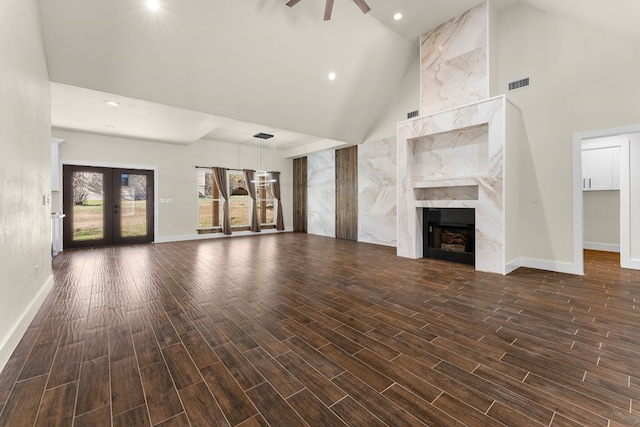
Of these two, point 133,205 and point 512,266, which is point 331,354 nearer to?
point 512,266

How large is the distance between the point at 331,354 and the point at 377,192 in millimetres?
5899

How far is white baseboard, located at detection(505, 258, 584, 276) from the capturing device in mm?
4297

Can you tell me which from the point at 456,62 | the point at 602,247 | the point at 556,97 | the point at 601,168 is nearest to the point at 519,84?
the point at 556,97

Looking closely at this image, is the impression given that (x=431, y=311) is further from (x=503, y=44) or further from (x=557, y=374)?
(x=503, y=44)

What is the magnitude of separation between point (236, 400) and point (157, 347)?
100cm

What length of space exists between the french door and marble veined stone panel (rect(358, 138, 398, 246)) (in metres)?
6.38

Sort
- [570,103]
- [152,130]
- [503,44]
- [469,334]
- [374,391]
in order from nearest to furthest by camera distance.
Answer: [374,391] < [469,334] < [570,103] < [503,44] < [152,130]

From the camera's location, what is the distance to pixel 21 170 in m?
2.43

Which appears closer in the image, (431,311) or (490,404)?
(490,404)

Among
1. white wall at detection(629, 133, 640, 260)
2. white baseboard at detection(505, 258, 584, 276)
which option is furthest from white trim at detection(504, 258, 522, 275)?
white wall at detection(629, 133, 640, 260)

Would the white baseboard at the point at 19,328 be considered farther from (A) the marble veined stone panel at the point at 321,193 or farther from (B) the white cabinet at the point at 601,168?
(B) the white cabinet at the point at 601,168

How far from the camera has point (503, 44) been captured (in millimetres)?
4895

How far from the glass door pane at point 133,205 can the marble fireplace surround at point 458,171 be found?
7400 millimetres

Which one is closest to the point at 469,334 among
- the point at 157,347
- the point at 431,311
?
the point at 431,311
